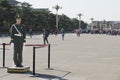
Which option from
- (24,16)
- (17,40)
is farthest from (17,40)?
(24,16)

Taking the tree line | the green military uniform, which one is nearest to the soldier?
the green military uniform

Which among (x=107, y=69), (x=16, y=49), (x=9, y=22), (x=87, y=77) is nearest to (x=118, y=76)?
(x=87, y=77)

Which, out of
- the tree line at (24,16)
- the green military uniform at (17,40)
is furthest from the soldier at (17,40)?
the tree line at (24,16)

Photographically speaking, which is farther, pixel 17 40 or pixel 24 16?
pixel 24 16

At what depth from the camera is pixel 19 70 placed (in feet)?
53.0

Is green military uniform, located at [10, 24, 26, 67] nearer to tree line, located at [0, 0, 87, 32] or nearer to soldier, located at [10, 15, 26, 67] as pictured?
soldier, located at [10, 15, 26, 67]

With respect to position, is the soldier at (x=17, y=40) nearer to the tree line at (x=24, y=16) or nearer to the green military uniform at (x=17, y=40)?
the green military uniform at (x=17, y=40)

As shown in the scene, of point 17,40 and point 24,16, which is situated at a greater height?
point 24,16

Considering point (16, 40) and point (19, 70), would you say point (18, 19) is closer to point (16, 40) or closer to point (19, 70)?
point (16, 40)

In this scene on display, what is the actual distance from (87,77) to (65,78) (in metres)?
0.83

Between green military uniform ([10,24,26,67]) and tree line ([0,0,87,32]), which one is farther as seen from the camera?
tree line ([0,0,87,32])

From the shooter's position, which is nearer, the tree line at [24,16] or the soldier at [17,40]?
the soldier at [17,40]

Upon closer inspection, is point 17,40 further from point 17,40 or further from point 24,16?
point 24,16

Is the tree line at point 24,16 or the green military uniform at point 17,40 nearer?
the green military uniform at point 17,40
